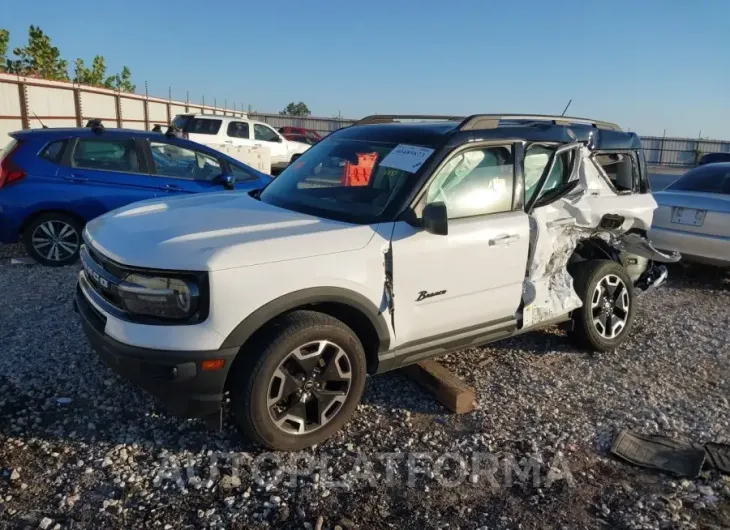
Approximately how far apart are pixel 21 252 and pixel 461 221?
6.50 m

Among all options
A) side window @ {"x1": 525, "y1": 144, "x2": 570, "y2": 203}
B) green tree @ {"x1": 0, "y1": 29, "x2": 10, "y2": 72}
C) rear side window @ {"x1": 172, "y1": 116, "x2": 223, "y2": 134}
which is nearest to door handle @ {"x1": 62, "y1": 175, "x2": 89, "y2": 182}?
side window @ {"x1": 525, "y1": 144, "x2": 570, "y2": 203}

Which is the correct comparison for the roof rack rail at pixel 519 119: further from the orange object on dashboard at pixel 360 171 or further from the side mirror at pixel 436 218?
the side mirror at pixel 436 218

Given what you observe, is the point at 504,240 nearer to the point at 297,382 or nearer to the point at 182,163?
the point at 297,382

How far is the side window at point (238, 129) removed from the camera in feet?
54.2

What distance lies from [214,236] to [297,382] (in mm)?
938

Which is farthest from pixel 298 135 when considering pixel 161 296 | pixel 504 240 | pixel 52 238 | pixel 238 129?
pixel 161 296

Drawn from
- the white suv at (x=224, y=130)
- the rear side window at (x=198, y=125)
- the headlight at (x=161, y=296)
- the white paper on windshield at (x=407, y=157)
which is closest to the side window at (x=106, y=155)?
the white paper on windshield at (x=407, y=157)

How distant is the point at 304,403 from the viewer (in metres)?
3.37

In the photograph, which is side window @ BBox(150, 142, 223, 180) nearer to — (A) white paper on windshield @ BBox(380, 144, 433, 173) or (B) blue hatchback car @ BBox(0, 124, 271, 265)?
(B) blue hatchback car @ BBox(0, 124, 271, 265)

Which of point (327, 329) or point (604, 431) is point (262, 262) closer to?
point (327, 329)

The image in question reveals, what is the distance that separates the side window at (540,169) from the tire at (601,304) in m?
0.82

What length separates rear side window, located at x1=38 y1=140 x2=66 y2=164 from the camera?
273 inches

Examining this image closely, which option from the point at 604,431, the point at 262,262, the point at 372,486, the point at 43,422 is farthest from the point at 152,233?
the point at 604,431

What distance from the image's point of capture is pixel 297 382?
10.8ft
